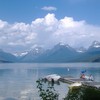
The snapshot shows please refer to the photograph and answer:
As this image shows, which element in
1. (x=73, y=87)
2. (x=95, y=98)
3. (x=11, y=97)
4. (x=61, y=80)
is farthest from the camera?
(x=61, y=80)

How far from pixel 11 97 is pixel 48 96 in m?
29.9

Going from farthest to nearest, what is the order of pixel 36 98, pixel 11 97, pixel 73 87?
pixel 73 87 < pixel 11 97 < pixel 36 98

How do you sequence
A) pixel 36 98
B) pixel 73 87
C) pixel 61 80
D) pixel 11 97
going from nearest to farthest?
pixel 36 98 < pixel 11 97 < pixel 73 87 < pixel 61 80

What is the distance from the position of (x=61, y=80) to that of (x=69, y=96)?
199 ft

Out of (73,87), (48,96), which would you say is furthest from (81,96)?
(73,87)

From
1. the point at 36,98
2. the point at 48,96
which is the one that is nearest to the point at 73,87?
the point at 36,98

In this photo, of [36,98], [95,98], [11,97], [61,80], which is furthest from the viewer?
[61,80]

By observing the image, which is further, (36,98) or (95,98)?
(36,98)

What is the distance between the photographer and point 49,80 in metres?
77.8

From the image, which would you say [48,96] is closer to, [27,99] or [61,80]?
[27,99]

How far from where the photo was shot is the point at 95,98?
54.1 feet

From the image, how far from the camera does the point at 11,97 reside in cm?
4616

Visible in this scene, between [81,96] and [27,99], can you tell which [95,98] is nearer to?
[81,96]

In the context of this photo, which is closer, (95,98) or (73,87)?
(95,98)
